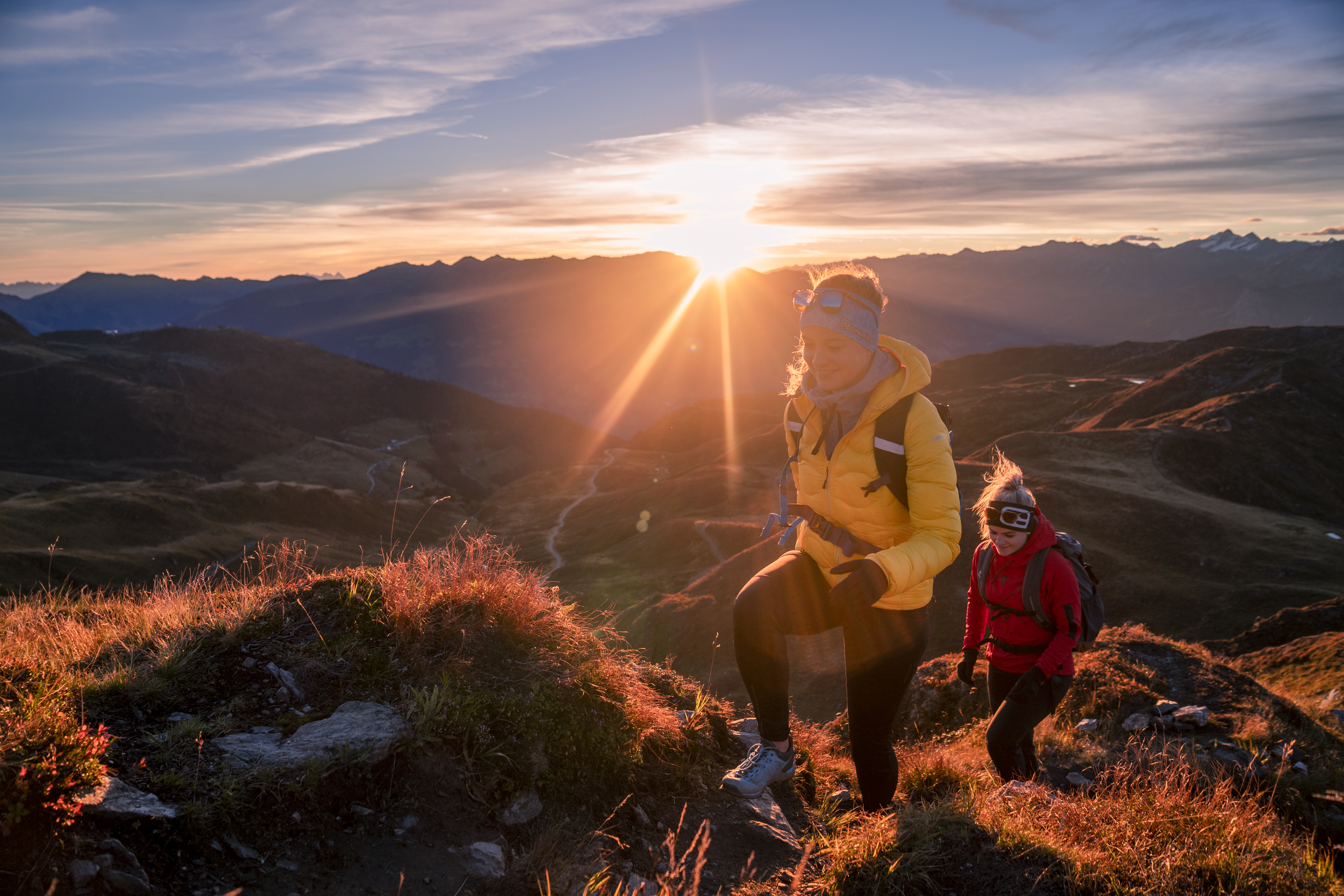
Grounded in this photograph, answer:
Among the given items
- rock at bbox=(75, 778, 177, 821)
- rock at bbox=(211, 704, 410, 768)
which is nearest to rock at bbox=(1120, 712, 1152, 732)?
rock at bbox=(211, 704, 410, 768)

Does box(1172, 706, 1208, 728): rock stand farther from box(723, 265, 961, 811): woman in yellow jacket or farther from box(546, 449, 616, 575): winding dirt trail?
box(546, 449, 616, 575): winding dirt trail

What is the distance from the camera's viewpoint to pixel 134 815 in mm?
2820

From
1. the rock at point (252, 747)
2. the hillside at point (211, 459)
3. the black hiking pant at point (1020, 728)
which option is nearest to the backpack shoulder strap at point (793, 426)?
the black hiking pant at point (1020, 728)

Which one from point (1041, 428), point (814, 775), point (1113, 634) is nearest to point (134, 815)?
point (814, 775)

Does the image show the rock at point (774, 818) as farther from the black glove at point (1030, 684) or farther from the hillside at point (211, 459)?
the hillside at point (211, 459)

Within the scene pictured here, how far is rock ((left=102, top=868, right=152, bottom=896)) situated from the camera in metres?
2.58

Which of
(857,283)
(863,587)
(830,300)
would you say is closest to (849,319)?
(830,300)

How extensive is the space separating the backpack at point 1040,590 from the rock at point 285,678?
5349mm

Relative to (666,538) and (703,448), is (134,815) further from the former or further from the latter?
(703,448)

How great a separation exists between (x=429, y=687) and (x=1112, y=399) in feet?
308

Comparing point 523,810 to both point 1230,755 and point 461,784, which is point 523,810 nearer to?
point 461,784

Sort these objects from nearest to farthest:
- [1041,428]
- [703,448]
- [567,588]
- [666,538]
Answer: [567,588], [666,538], [1041,428], [703,448]

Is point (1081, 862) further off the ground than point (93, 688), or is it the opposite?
point (93, 688)

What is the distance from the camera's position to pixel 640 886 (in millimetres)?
3301
